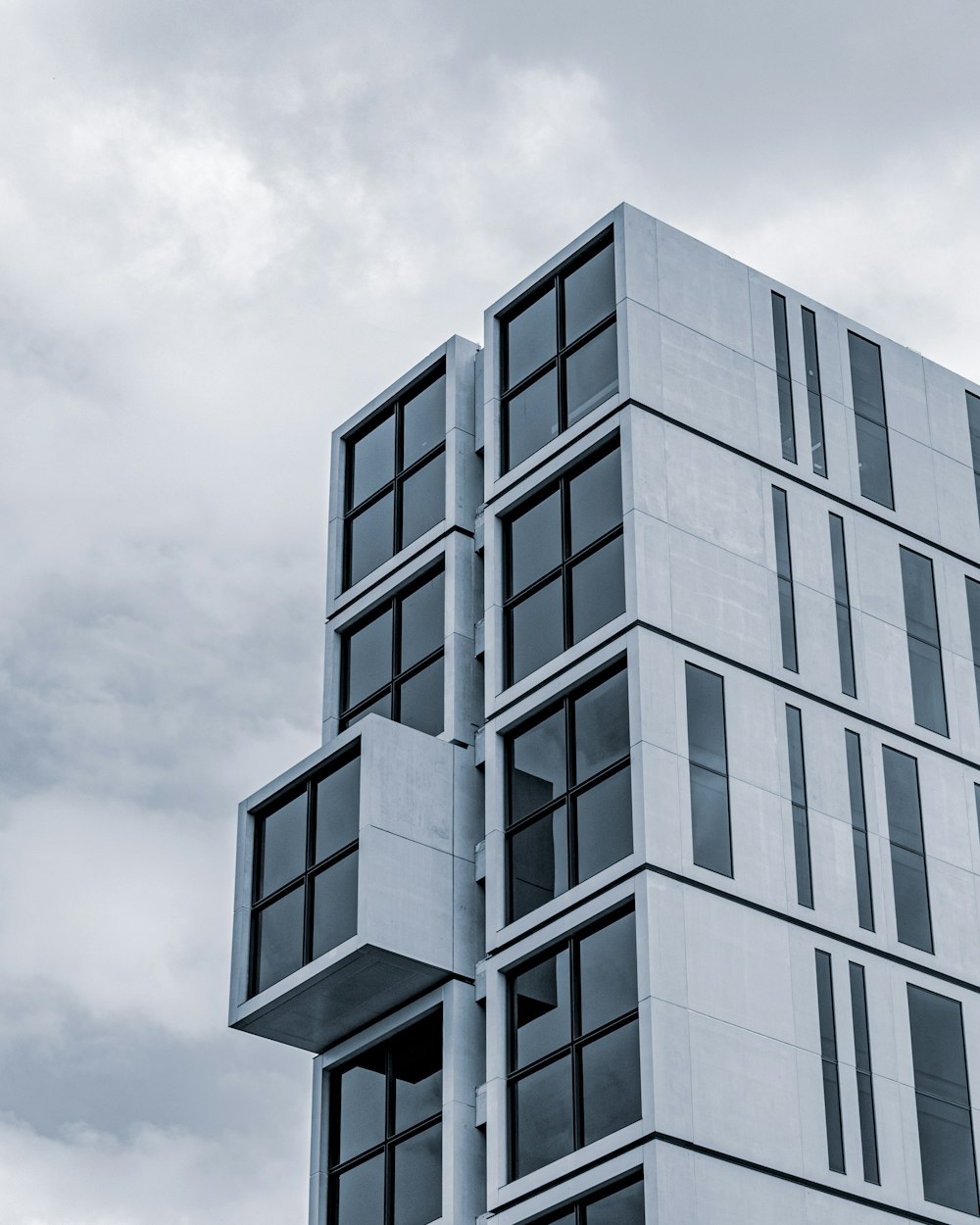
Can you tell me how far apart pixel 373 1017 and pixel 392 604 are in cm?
859

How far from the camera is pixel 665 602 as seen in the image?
39656mm

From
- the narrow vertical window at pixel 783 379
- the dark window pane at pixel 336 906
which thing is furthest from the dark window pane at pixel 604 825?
the narrow vertical window at pixel 783 379

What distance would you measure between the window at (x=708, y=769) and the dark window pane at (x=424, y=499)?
794cm

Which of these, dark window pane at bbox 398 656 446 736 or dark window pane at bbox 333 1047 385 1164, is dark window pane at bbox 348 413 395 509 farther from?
dark window pane at bbox 333 1047 385 1164

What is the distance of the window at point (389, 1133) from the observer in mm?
38719

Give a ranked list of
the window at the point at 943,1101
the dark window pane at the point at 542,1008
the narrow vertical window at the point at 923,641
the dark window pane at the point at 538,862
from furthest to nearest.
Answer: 1. the narrow vertical window at the point at 923,641
2. the dark window pane at the point at 538,862
3. the window at the point at 943,1101
4. the dark window pane at the point at 542,1008

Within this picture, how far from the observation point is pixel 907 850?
40.8 m

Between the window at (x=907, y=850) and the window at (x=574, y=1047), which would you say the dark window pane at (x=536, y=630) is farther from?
the window at (x=907, y=850)

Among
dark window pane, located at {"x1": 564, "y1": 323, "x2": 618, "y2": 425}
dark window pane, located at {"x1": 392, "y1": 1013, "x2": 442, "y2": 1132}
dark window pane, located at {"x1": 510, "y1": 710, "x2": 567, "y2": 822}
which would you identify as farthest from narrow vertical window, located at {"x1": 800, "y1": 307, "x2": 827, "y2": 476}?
dark window pane, located at {"x1": 392, "y1": 1013, "x2": 442, "y2": 1132}

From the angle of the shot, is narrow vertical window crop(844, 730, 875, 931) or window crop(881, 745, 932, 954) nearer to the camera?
narrow vertical window crop(844, 730, 875, 931)

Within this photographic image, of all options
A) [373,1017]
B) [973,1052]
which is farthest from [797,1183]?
[373,1017]

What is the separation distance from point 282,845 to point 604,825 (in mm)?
6460

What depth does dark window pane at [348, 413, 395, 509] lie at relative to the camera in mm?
47694

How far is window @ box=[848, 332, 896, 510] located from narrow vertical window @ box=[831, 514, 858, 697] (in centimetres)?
141
